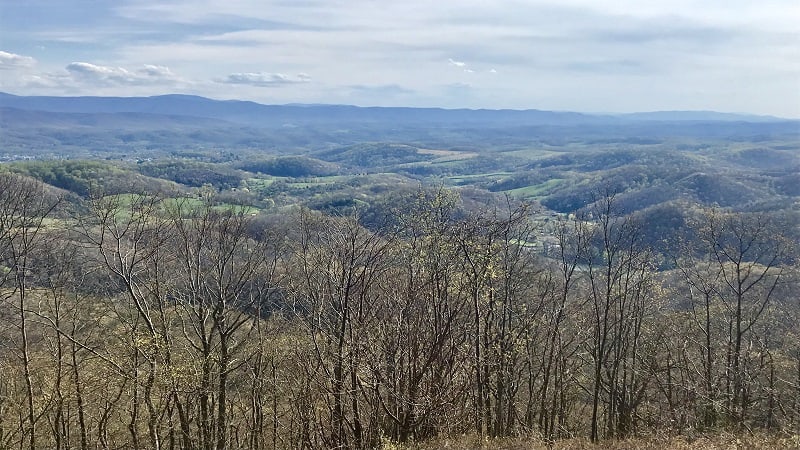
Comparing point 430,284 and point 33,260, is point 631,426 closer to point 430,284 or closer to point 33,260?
point 430,284

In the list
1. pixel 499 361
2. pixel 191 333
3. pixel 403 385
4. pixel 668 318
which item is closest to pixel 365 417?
pixel 403 385

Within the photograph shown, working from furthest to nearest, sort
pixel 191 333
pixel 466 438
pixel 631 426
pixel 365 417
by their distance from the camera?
Result: pixel 191 333, pixel 631 426, pixel 365 417, pixel 466 438

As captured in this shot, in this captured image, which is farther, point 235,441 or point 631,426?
point 235,441

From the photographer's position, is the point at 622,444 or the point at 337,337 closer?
the point at 622,444

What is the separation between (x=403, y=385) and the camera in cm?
1421

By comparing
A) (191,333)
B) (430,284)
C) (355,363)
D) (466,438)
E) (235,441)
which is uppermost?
(430,284)

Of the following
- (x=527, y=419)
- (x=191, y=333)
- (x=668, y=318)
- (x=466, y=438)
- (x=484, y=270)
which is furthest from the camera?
(x=668, y=318)

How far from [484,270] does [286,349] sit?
26.1ft

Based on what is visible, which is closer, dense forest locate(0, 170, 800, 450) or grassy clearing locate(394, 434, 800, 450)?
grassy clearing locate(394, 434, 800, 450)

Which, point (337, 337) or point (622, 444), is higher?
point (337, 337)

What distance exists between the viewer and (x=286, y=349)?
65.4ft

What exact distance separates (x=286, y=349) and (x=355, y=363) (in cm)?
677

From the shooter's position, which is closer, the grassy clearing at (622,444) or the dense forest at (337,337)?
the grassy clearing at (622,444)

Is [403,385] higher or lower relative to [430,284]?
lower
